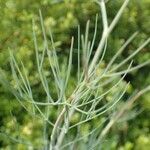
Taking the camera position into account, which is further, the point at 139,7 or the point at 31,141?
the point at 139,7

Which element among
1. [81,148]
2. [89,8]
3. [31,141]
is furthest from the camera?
[89,8]

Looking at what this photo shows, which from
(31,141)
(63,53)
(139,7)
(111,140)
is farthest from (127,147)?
(139,7)

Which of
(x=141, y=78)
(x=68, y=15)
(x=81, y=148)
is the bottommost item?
(x=141, y=78)

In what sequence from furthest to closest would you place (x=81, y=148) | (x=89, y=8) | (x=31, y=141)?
(x=89, y=8), (x=31, y=141), (x=81, y=148)

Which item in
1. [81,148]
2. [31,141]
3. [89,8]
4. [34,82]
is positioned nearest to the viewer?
[81,148]

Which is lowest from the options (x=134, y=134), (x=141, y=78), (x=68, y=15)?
(x=134, y=134)

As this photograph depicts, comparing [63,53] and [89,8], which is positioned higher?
[89,8]

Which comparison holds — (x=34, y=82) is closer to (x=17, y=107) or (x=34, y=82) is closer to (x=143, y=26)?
(x=17, y=107)

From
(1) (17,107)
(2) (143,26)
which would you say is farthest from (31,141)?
(2) (143,26)

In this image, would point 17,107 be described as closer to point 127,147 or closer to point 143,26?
point 127,147
